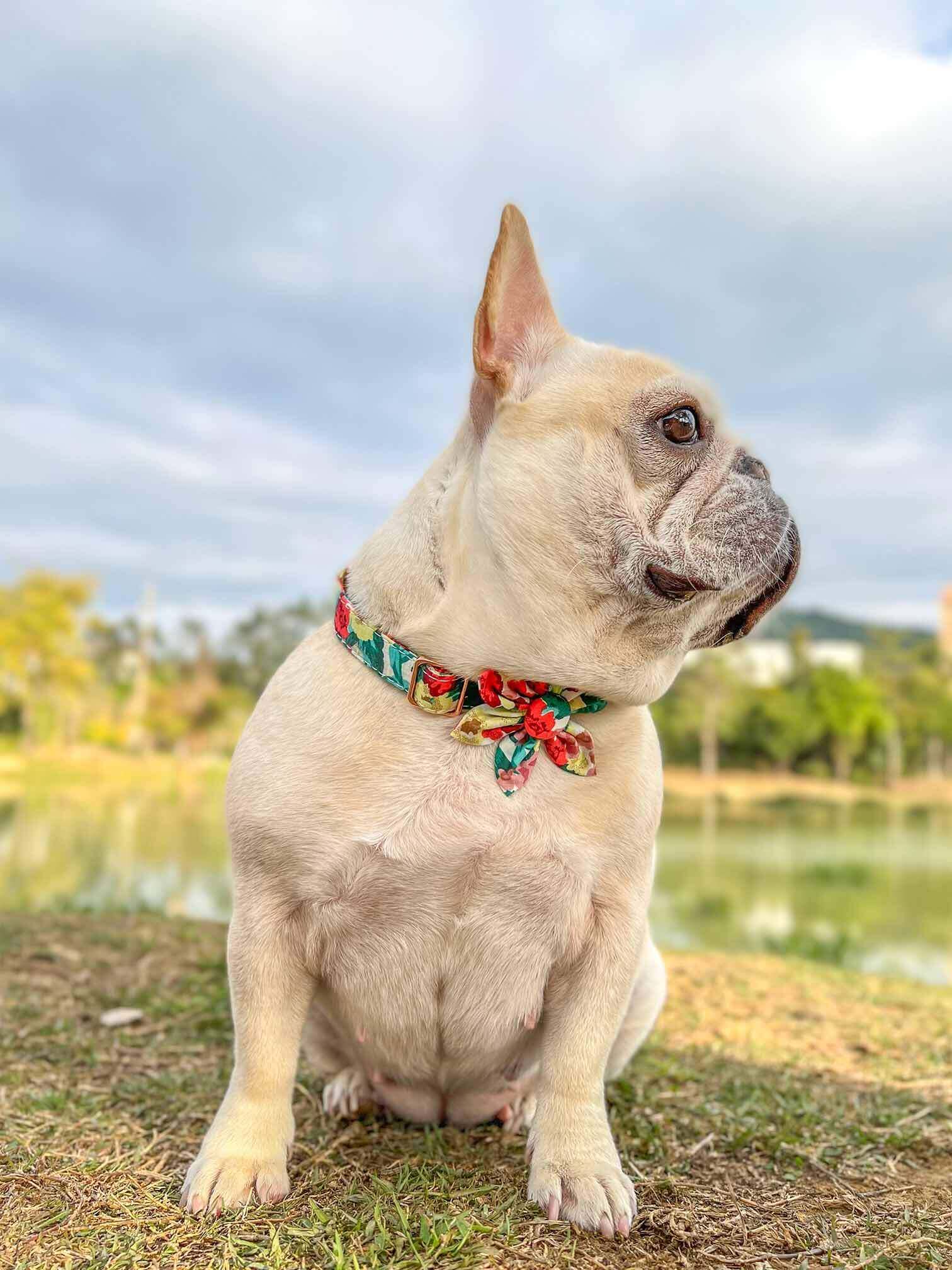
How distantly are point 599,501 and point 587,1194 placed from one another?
166cm

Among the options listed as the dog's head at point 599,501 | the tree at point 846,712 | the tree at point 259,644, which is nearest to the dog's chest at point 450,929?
the dog's head at point 599,501

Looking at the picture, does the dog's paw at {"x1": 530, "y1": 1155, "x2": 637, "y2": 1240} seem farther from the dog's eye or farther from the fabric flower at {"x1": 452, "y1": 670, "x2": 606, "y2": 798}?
the dog's eye

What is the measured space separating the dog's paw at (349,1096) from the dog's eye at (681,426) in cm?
211

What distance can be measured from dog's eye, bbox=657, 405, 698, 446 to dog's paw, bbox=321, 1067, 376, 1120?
83.0 inches

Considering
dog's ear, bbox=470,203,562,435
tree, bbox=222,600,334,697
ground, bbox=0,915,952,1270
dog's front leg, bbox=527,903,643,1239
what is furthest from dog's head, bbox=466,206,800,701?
tree, bbox=222,600,334,697

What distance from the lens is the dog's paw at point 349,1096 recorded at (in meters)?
3.18

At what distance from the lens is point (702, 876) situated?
699 inches

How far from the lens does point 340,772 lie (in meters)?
2.57

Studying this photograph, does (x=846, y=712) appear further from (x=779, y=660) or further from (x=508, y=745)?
(x=508, y=745)

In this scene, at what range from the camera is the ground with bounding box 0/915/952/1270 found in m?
2.35

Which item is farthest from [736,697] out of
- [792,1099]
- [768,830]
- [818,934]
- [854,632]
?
[854,632]

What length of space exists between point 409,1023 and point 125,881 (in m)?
9.25

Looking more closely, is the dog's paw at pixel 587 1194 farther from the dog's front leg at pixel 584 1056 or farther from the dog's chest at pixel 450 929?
the dog's chest at pixel 450 929

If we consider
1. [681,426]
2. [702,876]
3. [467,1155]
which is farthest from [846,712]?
[681,426]
